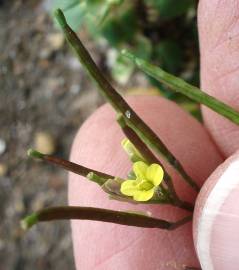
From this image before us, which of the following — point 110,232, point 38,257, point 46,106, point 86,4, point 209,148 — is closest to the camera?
point 110,232

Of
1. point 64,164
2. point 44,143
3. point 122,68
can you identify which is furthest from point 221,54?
point 44,143

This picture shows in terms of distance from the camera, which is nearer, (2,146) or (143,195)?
(143,195)

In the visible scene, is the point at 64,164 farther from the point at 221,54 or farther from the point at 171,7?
the point at 171,7

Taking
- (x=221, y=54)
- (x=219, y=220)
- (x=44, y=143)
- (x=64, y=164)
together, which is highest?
(x=64, y=164)

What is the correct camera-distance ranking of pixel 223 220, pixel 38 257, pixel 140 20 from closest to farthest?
pixel 223 220 → pixel 140 20 → pixel 38 257

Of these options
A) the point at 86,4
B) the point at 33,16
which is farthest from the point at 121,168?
the point at 33,16

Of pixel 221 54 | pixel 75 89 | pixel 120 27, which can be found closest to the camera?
pixel 221 54

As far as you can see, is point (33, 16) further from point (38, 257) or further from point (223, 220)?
point (223, 220)
